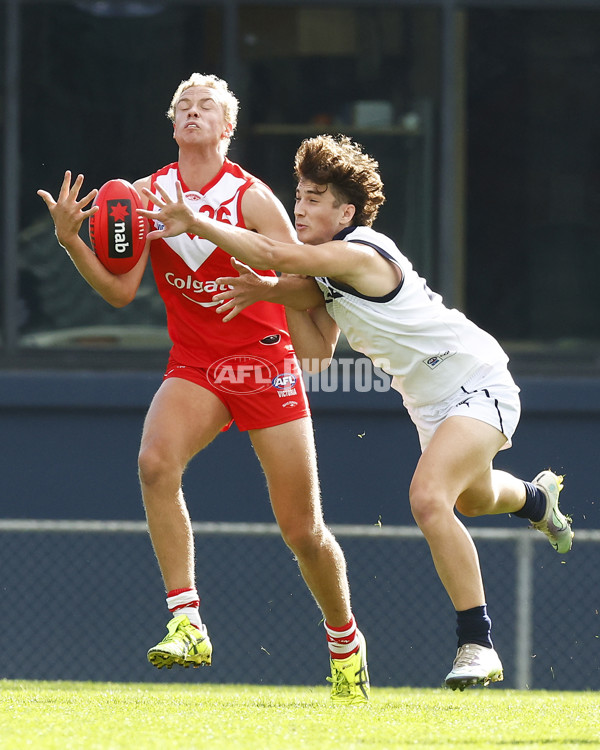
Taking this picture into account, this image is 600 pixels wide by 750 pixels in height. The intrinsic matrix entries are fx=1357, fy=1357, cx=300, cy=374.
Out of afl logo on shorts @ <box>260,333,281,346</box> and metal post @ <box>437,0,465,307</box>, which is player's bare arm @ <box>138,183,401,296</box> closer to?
afl logo on shorts @ <box>260,333,281,346</box>

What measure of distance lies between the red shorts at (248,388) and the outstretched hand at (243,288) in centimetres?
40

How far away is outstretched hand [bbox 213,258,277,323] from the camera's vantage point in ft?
15.8

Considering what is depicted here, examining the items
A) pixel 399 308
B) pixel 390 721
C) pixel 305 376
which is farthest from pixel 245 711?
pixel 305 376

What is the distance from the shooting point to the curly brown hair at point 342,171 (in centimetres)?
504

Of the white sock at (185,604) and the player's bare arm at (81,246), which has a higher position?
the player's bare arm at (81,246)

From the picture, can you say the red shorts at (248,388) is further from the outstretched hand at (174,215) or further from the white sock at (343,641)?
the white sock at (343,641)

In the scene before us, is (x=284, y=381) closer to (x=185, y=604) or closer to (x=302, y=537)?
(x=302, y=537)

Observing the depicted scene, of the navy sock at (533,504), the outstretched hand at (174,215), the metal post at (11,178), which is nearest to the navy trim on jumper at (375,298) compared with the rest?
the outstretched hand at (174,215)

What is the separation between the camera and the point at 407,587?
27.9ft

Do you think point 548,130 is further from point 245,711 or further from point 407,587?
point 245,711

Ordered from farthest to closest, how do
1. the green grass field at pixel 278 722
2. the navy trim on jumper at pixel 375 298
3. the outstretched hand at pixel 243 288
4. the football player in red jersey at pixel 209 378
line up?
the football player in red jersey at pixel 209 378 → the navy trim on jumper at pixel 375 298 → the outstretched hand at pixel 243 288 → the green grass field at pixel 278 722

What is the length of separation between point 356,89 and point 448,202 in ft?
3.01

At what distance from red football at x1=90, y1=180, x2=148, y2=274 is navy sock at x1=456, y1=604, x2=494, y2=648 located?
1.81 m

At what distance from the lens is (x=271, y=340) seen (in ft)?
17.6
